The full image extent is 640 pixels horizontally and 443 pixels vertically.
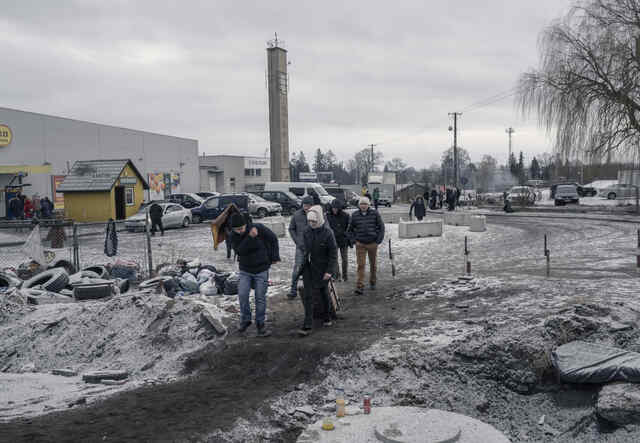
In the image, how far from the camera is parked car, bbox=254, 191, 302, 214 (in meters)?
34.6

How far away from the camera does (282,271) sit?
14.2m

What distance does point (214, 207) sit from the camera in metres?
30.5

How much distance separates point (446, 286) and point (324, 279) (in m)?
3.42

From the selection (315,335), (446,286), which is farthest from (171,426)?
(446,286)

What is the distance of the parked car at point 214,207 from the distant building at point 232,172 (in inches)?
1550

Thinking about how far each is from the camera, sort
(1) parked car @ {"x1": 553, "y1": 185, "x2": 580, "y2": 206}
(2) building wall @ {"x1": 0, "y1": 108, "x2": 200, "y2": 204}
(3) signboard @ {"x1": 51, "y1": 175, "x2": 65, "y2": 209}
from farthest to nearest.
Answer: (1) parked car @ {"x1": 553, "y1": 185, "x2": 580, "y2": 206}, (3) signboard @ {"x1": 51, "y1": 175, "x2": 65, "y2": 209}, (2) building wall @ {"x1": 0, "y1": 108, "x2": 200, "y2": 204}

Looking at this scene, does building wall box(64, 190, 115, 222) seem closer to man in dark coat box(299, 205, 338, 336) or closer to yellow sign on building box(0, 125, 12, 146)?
yellow sign on building box(0, 125, 12, 146)

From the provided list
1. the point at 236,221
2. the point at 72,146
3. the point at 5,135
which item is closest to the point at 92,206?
the point at 5,135

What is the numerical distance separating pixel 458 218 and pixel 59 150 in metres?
28.9

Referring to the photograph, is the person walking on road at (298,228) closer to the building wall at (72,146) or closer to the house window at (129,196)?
the house window at (129,196)

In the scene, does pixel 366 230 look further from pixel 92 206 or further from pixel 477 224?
pixel 92 206

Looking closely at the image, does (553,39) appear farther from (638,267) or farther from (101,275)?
(101,275)

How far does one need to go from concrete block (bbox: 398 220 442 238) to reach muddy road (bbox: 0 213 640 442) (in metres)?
5.56

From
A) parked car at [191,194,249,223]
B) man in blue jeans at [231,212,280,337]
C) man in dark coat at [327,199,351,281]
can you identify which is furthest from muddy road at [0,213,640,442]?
parked car at [191,194,249,223]
